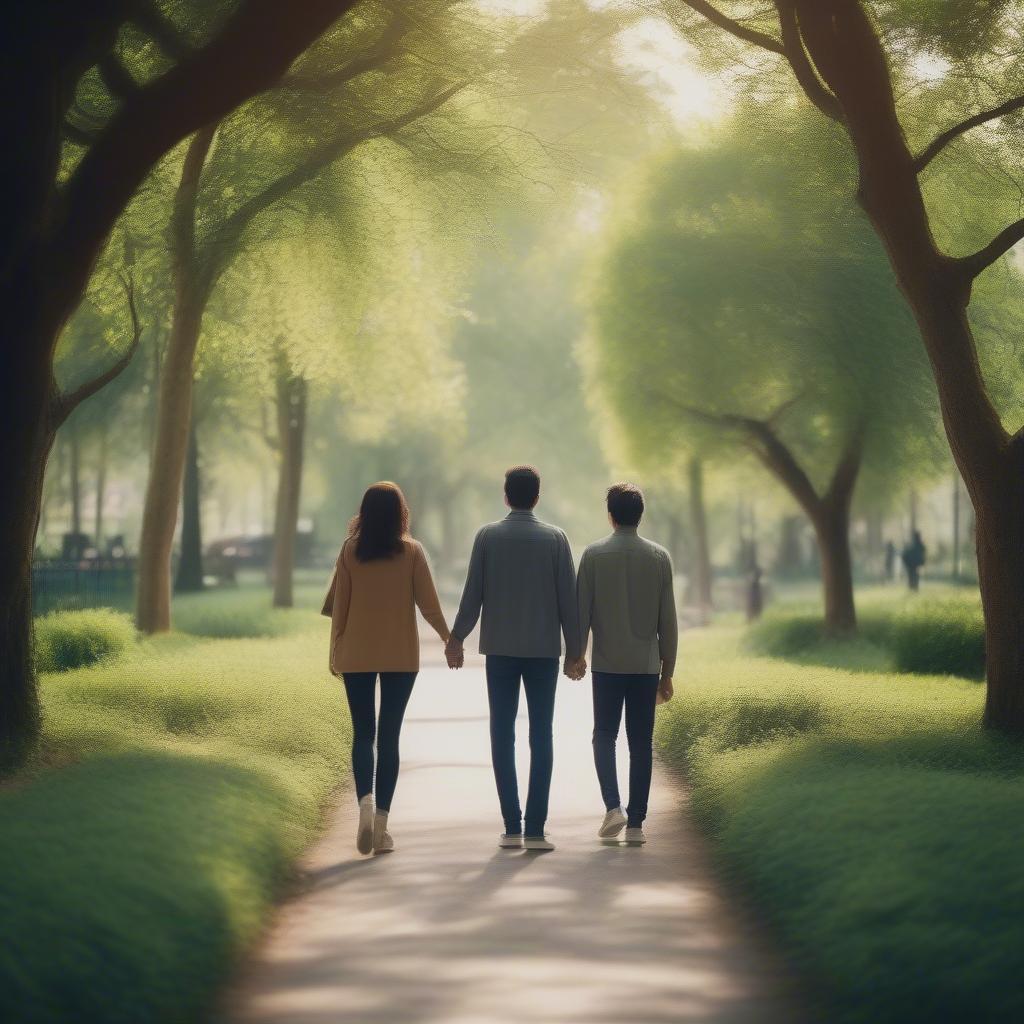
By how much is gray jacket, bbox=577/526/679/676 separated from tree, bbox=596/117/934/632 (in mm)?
10453

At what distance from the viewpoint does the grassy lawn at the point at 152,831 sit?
624 cm

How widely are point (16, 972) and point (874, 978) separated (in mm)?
3224

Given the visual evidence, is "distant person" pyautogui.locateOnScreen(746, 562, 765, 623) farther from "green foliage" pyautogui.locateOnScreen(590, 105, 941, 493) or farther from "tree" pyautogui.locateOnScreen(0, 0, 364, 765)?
"tree" pyautogui.locateOnScreen(0, 0, 364, 765)

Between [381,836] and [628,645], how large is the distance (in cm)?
185

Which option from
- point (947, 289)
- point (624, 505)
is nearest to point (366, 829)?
point (624, 505)

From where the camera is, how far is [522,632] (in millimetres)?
9609

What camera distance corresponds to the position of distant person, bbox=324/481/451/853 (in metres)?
9.57

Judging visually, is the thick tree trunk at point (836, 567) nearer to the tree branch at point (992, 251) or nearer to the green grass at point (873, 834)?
the green grass at point (873, 834)

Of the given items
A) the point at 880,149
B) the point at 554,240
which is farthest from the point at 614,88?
the point at 554,240

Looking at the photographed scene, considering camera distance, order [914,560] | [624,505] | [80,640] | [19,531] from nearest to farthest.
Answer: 1. [624,505]
2. [19,531]
3. [80,640]
4. [914,560]

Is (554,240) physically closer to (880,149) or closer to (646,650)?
(880,149)

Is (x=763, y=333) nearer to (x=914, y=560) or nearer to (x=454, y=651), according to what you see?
(x=454, y=651)

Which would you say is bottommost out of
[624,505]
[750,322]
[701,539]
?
[624,505]

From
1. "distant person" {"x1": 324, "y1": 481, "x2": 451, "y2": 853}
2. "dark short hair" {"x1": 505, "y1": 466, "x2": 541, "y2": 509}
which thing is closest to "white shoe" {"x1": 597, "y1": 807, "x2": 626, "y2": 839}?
"distant person" {"x1": 324, "y1": 481, "x2": 451, "y2": 853}
